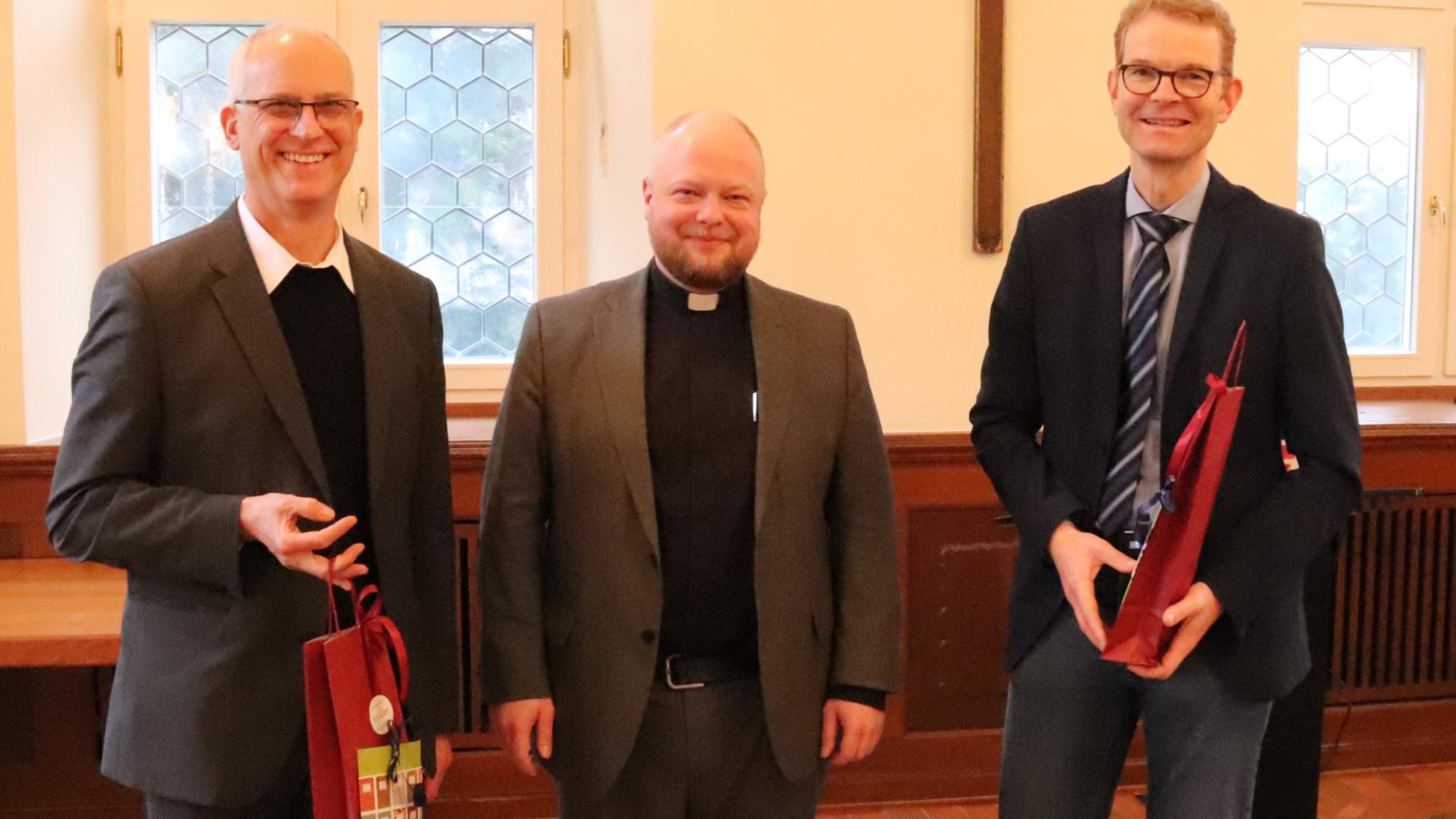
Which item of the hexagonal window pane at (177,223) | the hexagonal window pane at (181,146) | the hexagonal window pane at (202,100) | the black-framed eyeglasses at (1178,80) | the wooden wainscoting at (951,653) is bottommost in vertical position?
the wooden wainscoting at (951,653)

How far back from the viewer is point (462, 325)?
407 cm

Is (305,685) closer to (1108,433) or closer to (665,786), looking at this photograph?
(665,786)

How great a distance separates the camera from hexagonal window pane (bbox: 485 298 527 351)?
4070mm

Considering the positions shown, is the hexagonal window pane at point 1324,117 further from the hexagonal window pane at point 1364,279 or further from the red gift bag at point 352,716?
the red gift bag at point 352,716

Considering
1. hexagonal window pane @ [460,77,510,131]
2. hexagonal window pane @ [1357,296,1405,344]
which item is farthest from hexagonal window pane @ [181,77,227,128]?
hexagonal window pane @ [1357,296,1405,344]

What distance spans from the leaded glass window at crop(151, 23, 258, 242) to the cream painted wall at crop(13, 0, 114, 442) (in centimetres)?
14

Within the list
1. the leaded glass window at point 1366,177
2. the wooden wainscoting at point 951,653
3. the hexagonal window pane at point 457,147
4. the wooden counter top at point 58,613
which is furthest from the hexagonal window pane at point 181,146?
the leaded glass window at point 1366,177

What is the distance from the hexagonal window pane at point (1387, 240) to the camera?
4621 millimetres

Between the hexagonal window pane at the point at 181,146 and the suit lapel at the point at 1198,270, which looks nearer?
the suit lapel at the point at 1198,270

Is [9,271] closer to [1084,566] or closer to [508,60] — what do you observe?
[508,60]

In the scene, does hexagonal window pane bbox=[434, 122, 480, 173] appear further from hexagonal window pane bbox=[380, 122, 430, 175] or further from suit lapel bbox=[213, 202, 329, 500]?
suit lapel bbox=[213, 202, 329, 500]

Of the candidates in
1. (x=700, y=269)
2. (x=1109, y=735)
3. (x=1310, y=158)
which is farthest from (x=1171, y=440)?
(x=1310, y=158)

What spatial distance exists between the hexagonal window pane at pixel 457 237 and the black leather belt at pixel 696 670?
2.38 meters

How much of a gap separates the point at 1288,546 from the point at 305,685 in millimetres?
1234
